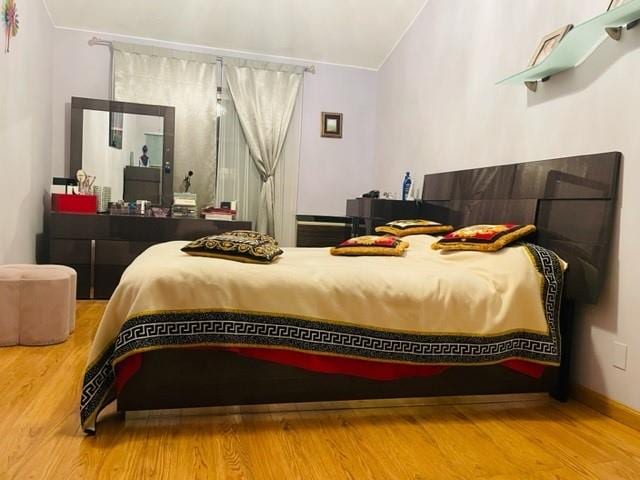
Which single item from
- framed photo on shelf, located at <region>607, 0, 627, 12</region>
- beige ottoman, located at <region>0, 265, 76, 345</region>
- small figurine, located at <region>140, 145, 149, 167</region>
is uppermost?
framed photo on shelf, located at <region>607, 0, 627, 12</region>

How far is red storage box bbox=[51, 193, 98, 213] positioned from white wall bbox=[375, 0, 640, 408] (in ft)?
8.92

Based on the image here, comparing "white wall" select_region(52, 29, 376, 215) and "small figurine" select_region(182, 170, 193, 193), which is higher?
"white wall" select_region(52, 29, 376, 215)

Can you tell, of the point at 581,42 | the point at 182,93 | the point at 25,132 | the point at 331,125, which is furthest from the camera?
the point at 331,125

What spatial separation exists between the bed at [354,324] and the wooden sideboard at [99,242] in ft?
6.34

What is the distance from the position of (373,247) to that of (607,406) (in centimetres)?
138

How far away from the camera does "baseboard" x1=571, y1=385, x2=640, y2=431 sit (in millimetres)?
2018

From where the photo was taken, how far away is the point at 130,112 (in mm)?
4469

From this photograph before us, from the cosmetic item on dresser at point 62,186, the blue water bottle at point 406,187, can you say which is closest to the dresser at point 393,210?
the blue water bottle at point 406,187

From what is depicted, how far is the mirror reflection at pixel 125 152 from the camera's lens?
4.41 meters

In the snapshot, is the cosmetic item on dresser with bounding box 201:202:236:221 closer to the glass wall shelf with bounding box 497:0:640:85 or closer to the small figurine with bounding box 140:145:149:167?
the small figurine with bounding box 140:145:149:167

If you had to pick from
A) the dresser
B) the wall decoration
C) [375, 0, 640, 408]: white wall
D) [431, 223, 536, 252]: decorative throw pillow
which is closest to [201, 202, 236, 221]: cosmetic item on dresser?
the dresser

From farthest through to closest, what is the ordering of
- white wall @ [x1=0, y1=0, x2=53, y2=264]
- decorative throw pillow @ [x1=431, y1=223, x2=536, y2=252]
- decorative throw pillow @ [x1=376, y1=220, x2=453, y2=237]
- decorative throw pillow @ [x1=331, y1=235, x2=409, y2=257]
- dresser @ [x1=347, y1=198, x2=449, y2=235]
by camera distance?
dresser @ [x1=347, y1=198, x2=449, y2=235] → decorative throw pillow @ [x1=376, y1=220, x2=453, y2=237] → white wall @ [x1=0, y1=0, x2=53, y2=264] → decorative throw pillow @ [x1=331, y1=235, x2=409, y2=257] → decorative throw pillow @ [x1=431, y1=223, x2=536, y2=252]

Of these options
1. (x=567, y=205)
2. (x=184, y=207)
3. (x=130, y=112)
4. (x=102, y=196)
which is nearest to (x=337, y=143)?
(x=184, y=207)

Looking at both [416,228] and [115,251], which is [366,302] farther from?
[115,251]
